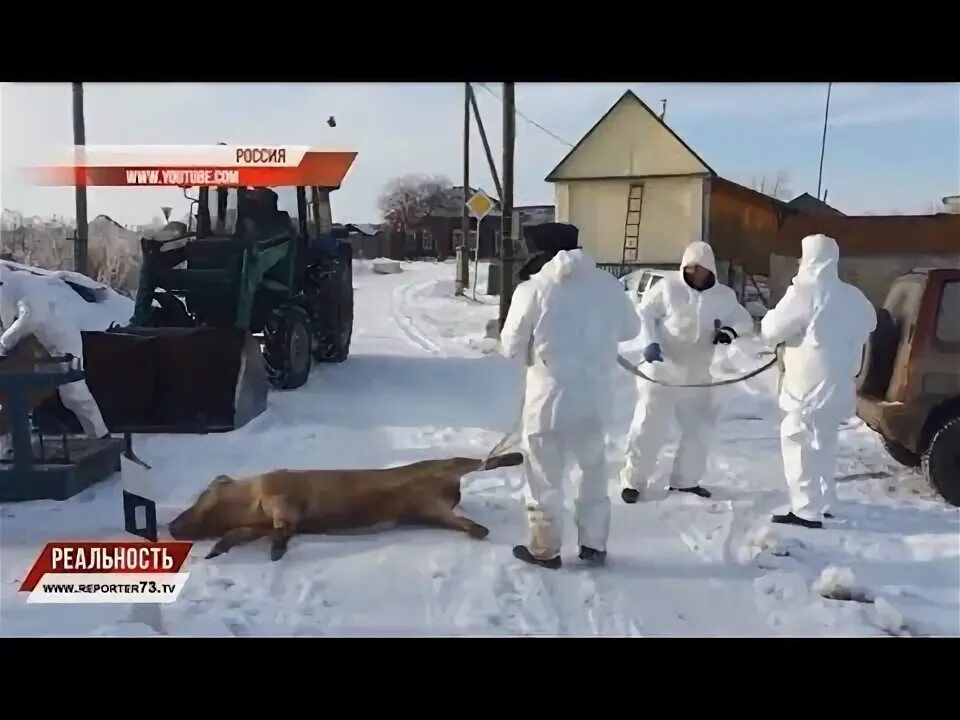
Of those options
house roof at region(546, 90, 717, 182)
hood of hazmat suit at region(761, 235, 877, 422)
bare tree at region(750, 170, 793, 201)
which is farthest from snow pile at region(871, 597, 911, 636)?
house roof at region(546, 90, 717, 182)

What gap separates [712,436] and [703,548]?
436 mm

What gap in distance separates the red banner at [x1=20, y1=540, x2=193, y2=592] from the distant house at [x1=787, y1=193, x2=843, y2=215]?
8.68 feet

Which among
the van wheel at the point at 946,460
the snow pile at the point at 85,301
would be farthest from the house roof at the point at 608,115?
the snow pile at the point at 85,301

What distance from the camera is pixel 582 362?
11.0ft

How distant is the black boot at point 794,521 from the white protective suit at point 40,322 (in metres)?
2.65

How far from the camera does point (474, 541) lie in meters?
3.46

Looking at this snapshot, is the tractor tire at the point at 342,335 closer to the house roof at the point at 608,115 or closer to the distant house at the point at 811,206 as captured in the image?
the house roof at the point at 608,115

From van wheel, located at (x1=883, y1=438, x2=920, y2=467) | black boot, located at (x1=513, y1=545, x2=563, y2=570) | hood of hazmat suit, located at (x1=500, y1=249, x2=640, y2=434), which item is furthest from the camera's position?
van wheel, located at (x1=883, y1=438, x2=920, y2=467)

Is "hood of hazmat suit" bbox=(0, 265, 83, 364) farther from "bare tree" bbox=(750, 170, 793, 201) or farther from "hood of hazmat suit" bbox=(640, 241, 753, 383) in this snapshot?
"bare tree" bbox=(750, 170, 793, 201)

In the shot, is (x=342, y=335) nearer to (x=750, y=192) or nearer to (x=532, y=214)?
(x=532, y=214)

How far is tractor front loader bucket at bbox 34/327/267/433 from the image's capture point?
3467mm

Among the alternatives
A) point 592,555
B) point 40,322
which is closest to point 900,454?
point 592,555
